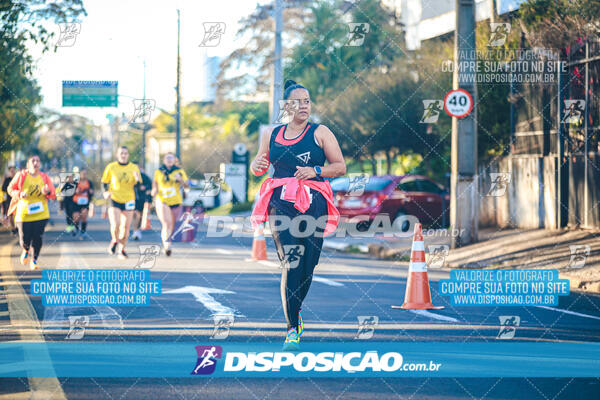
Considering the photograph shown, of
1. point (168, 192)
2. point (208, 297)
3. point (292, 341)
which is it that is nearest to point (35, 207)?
point (168, 192)

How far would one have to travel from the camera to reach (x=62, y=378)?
574cm

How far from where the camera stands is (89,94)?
2180cm

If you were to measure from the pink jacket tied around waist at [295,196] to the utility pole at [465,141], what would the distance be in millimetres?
10605

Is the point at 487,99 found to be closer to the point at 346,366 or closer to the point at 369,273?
the point at 369,273

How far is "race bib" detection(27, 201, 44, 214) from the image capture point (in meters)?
13.3

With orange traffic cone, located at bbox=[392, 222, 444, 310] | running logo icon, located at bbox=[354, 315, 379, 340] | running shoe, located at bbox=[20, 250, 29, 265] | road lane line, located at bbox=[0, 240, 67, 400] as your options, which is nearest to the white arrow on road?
running logo icon, located at bbox=[354, 315, 379, 340]

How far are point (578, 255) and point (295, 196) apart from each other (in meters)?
9.09

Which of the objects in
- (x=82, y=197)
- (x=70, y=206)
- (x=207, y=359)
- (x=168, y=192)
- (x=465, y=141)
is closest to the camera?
(x=207, y=359)

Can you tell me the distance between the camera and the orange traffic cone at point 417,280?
9406 mm

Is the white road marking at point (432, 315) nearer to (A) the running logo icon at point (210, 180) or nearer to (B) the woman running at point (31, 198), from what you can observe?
(B) the woman running at point (31, 198)

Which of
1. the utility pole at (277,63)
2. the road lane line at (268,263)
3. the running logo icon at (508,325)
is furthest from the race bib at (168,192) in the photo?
the running logo icon at (508,325)

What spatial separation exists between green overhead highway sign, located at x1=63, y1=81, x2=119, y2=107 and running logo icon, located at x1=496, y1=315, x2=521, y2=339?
8421mm

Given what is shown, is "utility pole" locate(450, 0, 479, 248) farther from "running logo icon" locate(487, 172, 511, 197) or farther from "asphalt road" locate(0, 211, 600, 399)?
"running logo icon" locate(487, 172, 511, 197)

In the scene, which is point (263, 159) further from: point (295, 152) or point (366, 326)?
point (366, 326)
